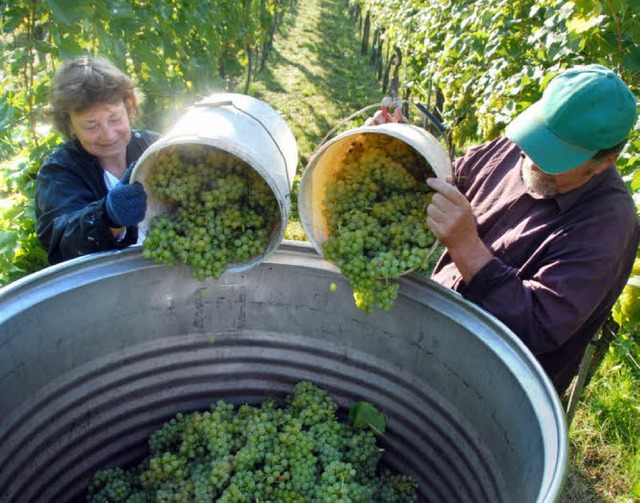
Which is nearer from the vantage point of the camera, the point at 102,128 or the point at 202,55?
the point at 102,128

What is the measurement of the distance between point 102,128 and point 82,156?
16 cm

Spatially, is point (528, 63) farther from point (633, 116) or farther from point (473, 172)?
point (633, 116)

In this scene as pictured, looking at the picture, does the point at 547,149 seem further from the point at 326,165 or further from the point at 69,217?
the point at 69,217

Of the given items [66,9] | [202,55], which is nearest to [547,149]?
[66,9]

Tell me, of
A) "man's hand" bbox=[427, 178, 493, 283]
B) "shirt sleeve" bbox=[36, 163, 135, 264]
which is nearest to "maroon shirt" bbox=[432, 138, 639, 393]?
"man's hand" bbox=[427, 178, 493, 283]

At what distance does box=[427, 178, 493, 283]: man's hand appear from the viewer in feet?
5.77

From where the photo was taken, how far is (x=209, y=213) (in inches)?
77.0

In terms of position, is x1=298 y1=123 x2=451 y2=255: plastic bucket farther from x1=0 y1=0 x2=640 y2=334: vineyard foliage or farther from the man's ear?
x1=0 y1=0 x2=640 y2=334: vineyard foliage

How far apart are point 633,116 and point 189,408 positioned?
2.10m

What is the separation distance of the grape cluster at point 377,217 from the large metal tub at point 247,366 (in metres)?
0.19

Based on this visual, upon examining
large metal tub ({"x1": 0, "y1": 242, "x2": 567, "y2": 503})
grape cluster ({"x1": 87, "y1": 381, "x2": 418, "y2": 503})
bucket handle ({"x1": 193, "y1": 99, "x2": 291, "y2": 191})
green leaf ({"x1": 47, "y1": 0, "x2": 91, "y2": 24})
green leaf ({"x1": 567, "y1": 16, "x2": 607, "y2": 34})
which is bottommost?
grape cluster ({"x1": 87, "y1": 381, "x2": 418, "y2": 503})

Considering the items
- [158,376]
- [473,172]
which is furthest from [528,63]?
[158,376]

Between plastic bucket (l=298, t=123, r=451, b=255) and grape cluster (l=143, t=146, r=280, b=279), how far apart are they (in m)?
0.13

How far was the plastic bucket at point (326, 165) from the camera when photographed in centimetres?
180
